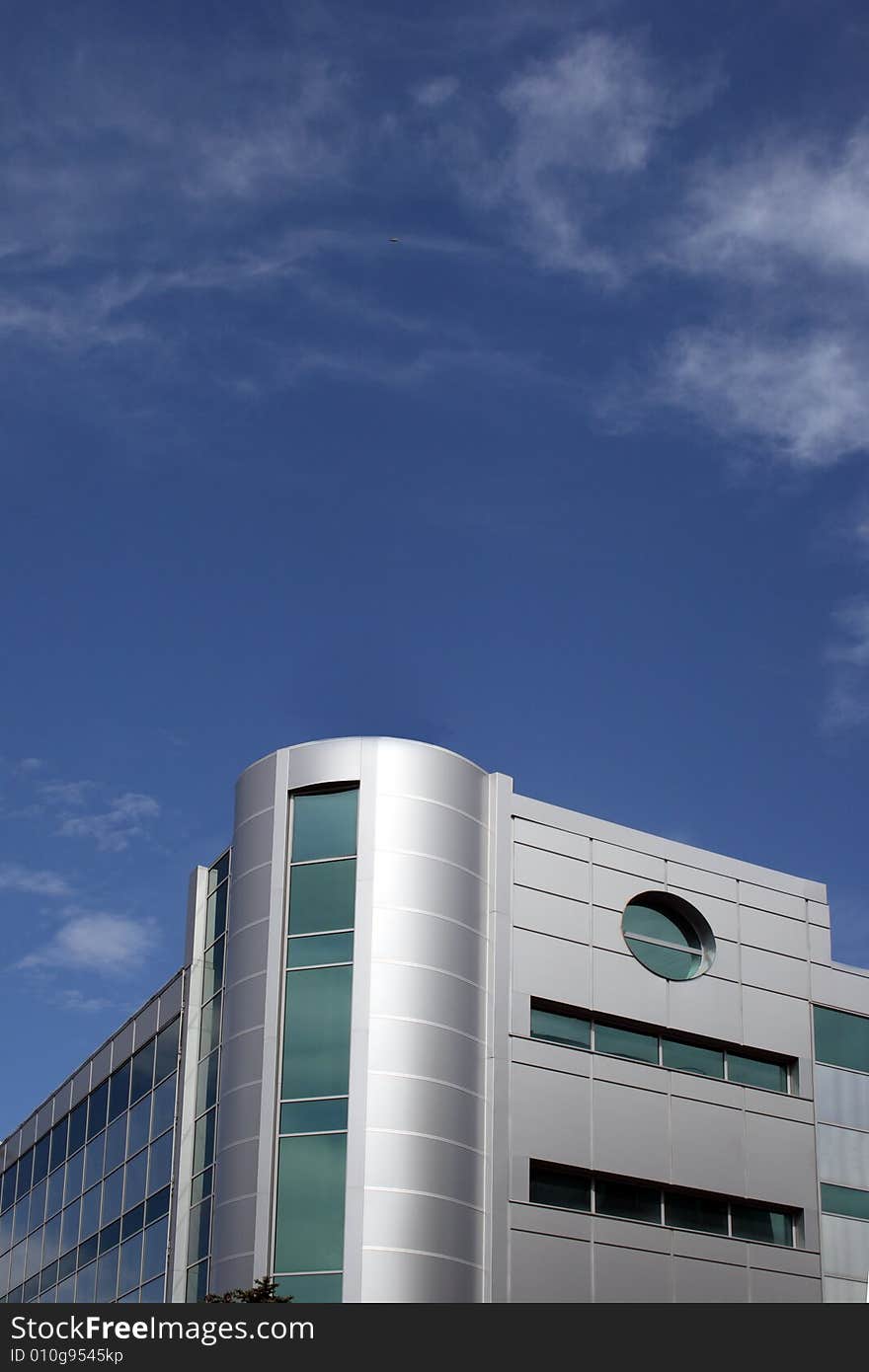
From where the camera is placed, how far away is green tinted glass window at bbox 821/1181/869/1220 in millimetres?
44719

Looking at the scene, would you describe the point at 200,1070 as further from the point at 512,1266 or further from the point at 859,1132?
the point at 859,1132

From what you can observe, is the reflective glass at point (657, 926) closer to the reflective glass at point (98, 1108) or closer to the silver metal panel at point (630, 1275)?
the silver metal panel at point (630, 1275)

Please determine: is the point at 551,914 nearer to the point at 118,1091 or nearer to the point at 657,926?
the point at 657,926

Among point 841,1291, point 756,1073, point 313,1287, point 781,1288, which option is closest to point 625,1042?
point 756,1073

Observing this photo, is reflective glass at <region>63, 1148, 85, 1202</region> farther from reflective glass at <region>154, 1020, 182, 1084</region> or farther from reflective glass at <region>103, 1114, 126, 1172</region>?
reflective glass at <region>154, 1020, 182, 1084</region>

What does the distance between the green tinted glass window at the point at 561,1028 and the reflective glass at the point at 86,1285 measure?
15.6m

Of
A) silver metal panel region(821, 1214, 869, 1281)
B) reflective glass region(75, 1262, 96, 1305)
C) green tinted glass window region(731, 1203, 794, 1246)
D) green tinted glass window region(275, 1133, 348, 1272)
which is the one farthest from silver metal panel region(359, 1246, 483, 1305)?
reflective glass region(75, 1262, 96, 1305)

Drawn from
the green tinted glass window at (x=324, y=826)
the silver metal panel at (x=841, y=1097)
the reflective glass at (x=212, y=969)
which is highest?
the green tinted glass window at (x=324, y=826)

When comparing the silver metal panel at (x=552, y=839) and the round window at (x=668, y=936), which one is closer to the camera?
the silver metal panel at (x=552, y=839)

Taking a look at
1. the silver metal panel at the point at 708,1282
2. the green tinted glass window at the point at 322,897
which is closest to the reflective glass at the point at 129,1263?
the green tinted glass window at the point at 322,897

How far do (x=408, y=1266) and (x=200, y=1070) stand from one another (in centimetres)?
913

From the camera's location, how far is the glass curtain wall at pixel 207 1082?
4172cm

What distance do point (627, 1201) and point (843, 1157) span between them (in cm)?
707

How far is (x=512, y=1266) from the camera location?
127 ft
